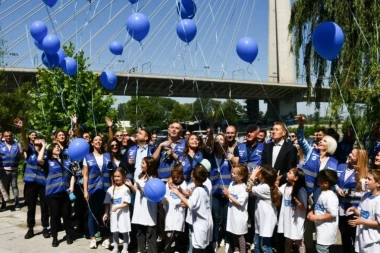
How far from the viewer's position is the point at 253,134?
5309mm

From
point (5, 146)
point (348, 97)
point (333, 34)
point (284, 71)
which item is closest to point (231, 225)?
point (333, 34)

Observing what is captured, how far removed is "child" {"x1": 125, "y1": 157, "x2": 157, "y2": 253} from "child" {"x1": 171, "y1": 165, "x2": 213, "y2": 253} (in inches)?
22.6

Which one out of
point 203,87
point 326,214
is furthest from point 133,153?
point 203,87

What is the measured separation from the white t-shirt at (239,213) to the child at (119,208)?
128 cm

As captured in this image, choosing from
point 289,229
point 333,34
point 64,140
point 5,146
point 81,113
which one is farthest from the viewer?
point 81,113

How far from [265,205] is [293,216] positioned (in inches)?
12.7

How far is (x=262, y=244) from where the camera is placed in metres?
4.64

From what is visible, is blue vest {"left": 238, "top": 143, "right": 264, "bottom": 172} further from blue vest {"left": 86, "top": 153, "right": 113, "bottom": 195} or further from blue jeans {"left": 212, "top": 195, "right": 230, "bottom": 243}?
blue vest {"left": 86, "top": 153, "right": 113, "bottom": 195}

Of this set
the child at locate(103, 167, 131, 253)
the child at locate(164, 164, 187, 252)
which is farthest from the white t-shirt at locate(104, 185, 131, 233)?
the child at locate(164, 164, 187, 252)

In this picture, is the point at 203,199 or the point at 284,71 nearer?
the point at 203,199

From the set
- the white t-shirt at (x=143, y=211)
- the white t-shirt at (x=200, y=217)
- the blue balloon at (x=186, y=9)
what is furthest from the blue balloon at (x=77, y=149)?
the blue balloon at (x=186, y=9)

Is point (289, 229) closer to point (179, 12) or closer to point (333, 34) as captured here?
point (333, 34)

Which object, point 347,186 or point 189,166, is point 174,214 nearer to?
point 189,166

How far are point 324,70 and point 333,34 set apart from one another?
5.49m
